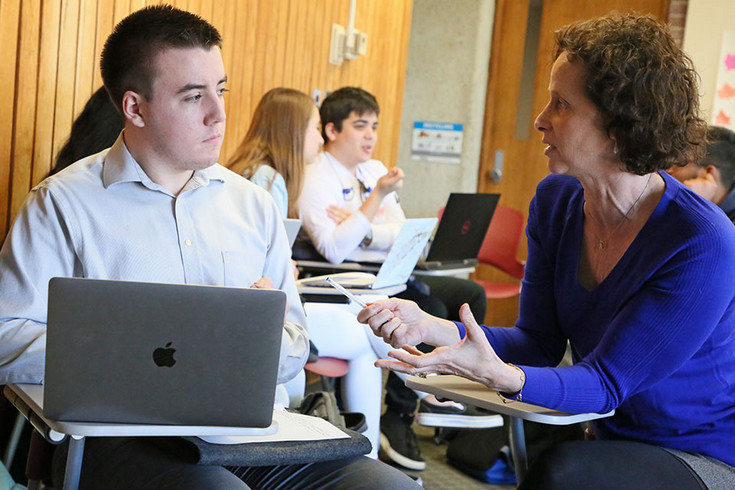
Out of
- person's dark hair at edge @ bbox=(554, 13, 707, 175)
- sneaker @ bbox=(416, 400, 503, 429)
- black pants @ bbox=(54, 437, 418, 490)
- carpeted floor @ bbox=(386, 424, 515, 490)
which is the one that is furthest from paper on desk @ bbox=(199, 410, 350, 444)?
carpeted floor @ bbox=(386, 424, 515, 490)

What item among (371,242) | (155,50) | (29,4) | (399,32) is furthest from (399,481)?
(399,32)

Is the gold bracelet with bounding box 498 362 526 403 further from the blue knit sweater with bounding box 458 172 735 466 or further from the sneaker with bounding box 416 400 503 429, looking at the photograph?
the sneaker with bounding box 416 400 503 429

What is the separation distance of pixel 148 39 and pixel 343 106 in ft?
7.32

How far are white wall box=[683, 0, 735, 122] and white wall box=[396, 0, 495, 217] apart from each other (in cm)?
142

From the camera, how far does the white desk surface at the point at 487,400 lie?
1.55m

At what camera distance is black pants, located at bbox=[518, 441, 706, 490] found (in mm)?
1521

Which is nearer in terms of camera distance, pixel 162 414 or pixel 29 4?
pixel 162 414

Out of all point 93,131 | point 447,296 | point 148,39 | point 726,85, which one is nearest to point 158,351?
point 148,39

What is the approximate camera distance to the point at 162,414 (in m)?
1.27

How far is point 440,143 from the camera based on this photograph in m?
6.13

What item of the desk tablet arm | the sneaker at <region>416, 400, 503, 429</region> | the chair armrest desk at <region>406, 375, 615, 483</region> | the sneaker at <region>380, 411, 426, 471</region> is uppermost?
the chair armrest desk at <region>406, 375, 615, 483</region>

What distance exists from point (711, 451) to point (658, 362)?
9.0 inches

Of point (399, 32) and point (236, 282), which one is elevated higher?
point (399, 32)

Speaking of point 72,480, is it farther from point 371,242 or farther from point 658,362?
point 371,242
